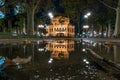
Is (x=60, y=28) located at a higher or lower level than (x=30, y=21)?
lower

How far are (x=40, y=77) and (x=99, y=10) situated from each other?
7784cm

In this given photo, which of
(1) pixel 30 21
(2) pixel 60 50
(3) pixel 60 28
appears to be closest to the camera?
(2) pixel 60 50

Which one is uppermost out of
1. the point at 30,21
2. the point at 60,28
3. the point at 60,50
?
the point at 30,21

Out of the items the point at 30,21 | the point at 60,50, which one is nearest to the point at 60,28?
the point at 30,21

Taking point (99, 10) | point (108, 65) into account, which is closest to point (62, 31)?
point (99, 10)

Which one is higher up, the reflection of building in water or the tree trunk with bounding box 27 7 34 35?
the tree trunk with bounding box 27 7 34 35

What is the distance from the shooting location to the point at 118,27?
2484 inches

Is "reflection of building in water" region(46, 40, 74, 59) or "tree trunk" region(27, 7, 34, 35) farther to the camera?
"tree trunk" region(27, 7, 34, 35)

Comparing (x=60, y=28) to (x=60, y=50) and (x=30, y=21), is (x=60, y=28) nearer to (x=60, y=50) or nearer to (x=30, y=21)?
(x=30, y=21)

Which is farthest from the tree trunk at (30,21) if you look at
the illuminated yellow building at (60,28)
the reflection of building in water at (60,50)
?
the reflection of building in water at (60,50)

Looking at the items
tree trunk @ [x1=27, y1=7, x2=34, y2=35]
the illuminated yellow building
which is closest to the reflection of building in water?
tree trunk @ [x1=27, y1=7, x2=34, y2=35]

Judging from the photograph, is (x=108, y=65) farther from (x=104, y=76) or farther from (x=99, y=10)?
(x=99, y=10)

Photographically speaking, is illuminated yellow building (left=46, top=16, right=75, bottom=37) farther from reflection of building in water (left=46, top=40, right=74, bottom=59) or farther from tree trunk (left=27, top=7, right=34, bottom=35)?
reflection of building in water (left=46, top=40, right=74, bottom=59)

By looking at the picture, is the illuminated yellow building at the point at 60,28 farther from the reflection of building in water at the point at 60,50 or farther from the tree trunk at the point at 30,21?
the reflection of building in water at the point at 60,50
